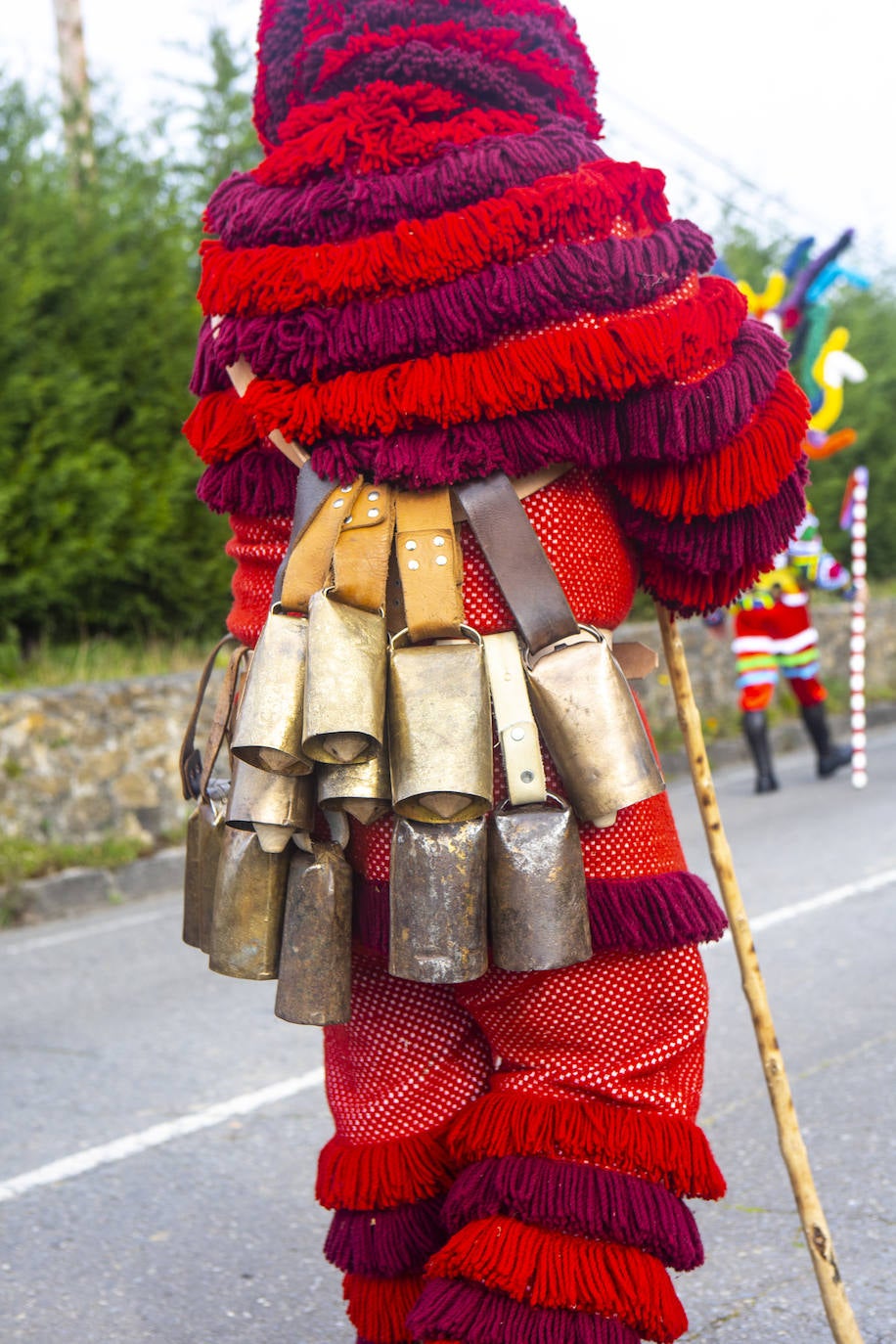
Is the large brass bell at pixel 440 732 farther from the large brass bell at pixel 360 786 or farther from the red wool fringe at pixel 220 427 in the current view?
the red wool fringe at pixel 220 427

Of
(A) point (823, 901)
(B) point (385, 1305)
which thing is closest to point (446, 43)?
(B) point (385, 1305)

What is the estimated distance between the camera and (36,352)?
8891 millimetres

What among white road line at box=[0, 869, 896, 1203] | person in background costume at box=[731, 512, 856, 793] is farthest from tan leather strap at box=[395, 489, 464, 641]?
person in background costume at box=[731, 512, 856, 793]

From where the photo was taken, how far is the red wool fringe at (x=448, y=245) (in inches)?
64.4

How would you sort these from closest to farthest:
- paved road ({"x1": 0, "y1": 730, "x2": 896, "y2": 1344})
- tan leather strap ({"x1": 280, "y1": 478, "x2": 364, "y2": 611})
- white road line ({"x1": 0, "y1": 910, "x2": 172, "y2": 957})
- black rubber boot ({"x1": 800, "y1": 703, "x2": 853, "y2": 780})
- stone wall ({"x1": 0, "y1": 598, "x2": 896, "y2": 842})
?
1. tan leather strap ({"x1": 280, "y1": 478, "x2": 364, "y2": 611})
2. paved road ({"x1": 0, "y1": 730, "x2": 896, "y2": 1344})
3. white road line ({"x1": 0, "y1": 910, "x2": 172, "y2": 957})
4. stone wall ({"x1": 0, "y1": 598, "x2": 896, "y2": 842})
5. black rubber boot ({"x1": 800, "y1": 703, "x2": 853, "y2": 780})

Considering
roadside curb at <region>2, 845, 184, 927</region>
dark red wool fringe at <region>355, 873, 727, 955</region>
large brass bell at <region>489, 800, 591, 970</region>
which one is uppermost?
large brass bell at <region>489, 800, 591, 970</region>

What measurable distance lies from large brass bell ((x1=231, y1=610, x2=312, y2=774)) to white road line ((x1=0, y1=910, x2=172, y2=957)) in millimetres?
4509

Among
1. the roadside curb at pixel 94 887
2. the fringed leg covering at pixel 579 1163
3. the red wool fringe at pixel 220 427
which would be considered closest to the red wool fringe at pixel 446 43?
the red wool fringe at pixel 220 427

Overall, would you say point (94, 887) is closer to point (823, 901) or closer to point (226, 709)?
point (823, 901)

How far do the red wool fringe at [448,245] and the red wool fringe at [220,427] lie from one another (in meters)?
0.15

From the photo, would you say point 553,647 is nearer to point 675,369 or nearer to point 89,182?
point 675,369

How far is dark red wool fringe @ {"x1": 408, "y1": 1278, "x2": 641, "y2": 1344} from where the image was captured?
5.20ft

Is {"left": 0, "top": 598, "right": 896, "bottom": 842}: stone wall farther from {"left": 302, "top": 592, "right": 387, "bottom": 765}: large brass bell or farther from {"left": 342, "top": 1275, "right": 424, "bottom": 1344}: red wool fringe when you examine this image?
{"left": 302, "top": 592, "right": 387, "bottom": 765}: large brass bell

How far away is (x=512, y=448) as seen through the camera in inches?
65.3
